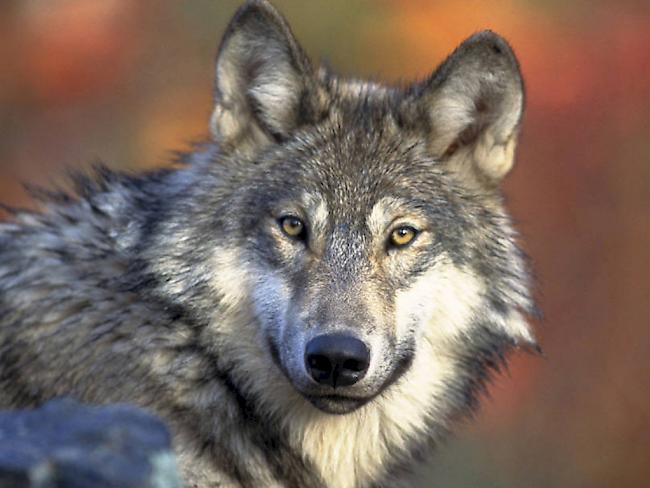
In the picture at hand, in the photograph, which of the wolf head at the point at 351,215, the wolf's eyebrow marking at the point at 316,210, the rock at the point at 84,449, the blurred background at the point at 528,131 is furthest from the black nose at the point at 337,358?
the blurred background at the point at 528,131

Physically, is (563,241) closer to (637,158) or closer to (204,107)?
(637,158)

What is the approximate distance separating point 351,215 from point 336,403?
72 cm

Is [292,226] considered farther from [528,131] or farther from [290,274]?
[528,131]

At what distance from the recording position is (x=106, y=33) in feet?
55.3

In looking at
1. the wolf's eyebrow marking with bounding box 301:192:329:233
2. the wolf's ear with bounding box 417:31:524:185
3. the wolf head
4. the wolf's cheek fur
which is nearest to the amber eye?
the wolf head

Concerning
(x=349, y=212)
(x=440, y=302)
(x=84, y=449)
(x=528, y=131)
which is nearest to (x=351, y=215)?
(x=349, y=212)

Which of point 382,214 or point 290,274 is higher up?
point 382,214

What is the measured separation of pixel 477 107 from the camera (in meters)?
5.30

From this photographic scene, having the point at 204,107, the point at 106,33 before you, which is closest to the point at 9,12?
the point at 106,33

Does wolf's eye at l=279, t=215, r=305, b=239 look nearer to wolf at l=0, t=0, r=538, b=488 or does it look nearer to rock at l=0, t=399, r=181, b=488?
wolf at l=0, t=0, r=538, b=488

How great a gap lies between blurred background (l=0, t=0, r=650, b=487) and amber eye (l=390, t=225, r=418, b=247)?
697cm

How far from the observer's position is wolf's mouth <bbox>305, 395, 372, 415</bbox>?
4613 millimetres

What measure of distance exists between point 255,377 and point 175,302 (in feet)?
1.39

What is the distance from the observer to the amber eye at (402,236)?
4.92m
